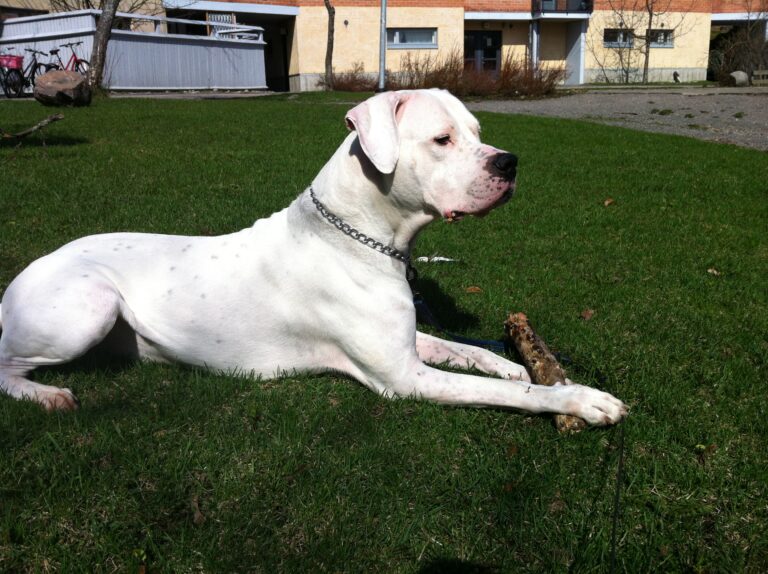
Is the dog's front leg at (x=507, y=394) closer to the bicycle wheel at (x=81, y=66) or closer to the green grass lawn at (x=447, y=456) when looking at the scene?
the green grass lawn at (x=447, y=456)

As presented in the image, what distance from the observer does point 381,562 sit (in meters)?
2.40

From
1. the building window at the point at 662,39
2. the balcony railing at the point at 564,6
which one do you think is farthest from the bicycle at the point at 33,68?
the building window at the point at 662,39

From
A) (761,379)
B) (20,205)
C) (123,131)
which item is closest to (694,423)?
(761,379)

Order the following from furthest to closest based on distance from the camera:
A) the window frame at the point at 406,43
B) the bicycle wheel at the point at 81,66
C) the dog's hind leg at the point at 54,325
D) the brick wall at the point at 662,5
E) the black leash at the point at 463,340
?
the brick wall at the point at 662,5 → the window frame at the point at 406,43 → the bicycle wheel at the point at 81,66 → the black leash at the point at 463,340 → the dog's hind leg at the point at 54,325

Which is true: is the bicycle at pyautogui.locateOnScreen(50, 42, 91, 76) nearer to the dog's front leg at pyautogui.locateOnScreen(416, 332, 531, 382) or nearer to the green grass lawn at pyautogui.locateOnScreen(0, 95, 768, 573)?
the green grass lawn at pyautogui.locateOnScreen(0, 95, 768, 573)

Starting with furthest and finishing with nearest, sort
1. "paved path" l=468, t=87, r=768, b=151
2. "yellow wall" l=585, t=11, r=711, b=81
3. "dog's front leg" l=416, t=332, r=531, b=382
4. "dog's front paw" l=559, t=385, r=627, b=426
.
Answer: "yellow wall" l=585, t=11, r=711, b=81, "paved path" l=468, t=87, r=768, b=151, "dog's front leg" l=416, t=332, r=531, b=382, "dog's front paw" l=559, t=385, r=627, b=426

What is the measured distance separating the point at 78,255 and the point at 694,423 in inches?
128

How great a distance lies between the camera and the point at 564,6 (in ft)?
139

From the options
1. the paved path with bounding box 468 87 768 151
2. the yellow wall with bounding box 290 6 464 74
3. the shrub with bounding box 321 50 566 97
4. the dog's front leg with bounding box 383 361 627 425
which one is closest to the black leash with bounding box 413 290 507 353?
the dog's front leg with bounding box 383 361 627 425

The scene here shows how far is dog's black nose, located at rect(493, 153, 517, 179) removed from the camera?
10.5 ft

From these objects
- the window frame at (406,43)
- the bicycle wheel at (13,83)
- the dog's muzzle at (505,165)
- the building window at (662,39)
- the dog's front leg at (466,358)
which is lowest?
the dog's front leg at (466,358)

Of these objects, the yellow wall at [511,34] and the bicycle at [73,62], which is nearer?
the bicycle at [73,62]

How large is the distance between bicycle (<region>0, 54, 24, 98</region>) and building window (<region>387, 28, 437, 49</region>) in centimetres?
2331

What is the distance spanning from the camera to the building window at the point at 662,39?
146ft
